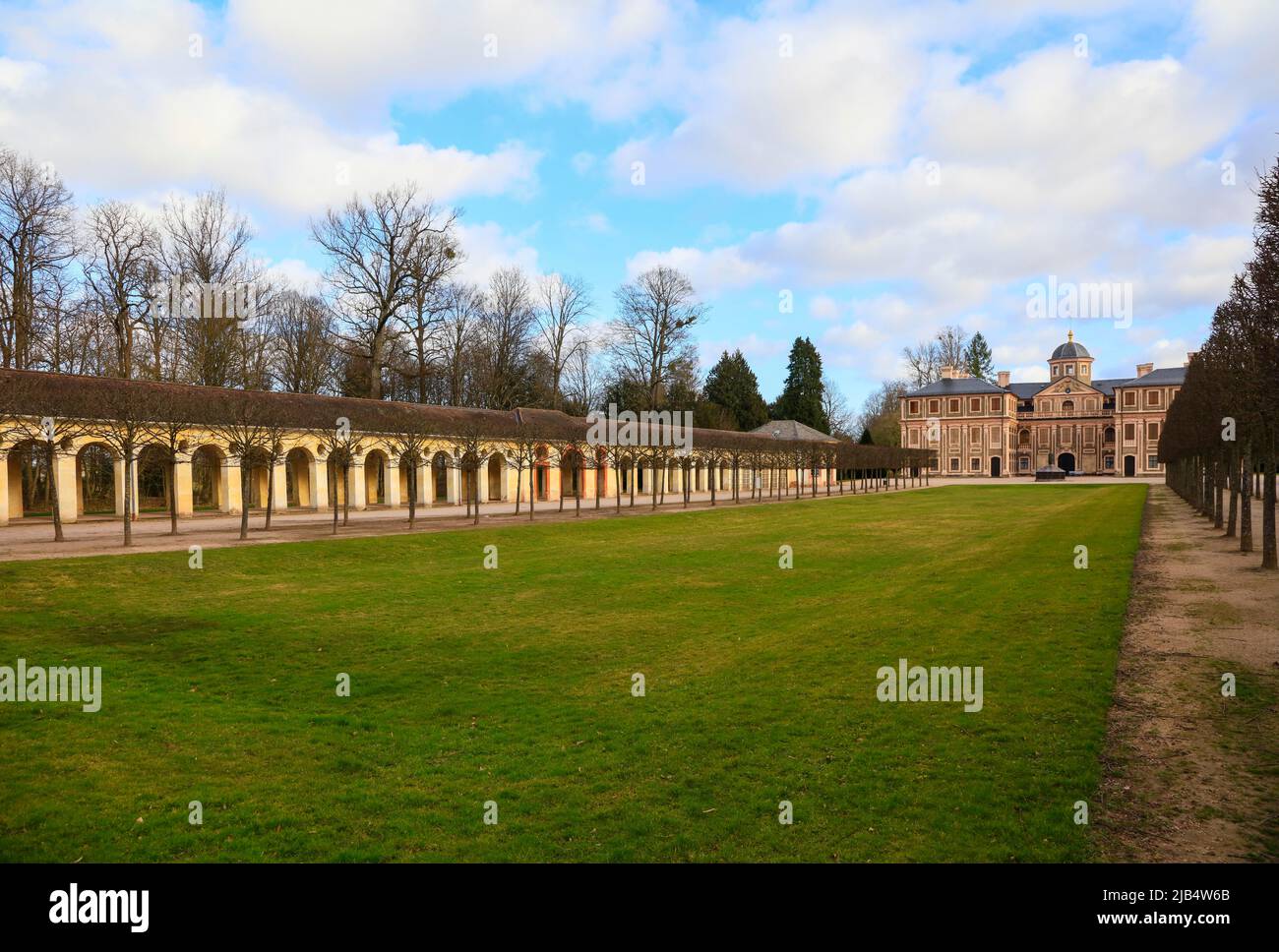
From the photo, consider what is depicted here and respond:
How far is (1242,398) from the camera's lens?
16234 millimetres

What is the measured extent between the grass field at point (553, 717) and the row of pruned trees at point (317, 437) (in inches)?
421

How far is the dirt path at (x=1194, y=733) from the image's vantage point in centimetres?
571

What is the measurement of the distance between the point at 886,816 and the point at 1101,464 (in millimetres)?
110262

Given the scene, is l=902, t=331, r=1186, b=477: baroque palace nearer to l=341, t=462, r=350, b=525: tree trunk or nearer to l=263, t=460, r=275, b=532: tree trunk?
l=341, t=462, r=350, b=525: tree trunk

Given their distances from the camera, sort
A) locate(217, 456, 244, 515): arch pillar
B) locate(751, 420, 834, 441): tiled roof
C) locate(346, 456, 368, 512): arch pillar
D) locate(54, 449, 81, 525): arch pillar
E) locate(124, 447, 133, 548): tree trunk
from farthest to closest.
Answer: locate(751, 420, 834, 441): tiled roof
locate(346, 456, 368, 512): arch pillar
locate(217, 456, 244, 515): arch pillar
locate(54, 449, 81, 525): arch pillar
locate(124, 447, 133, 548): tree trunk

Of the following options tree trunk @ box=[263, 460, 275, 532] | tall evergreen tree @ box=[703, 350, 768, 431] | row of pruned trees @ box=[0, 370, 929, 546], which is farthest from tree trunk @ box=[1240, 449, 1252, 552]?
tall evergreen tree @ box=[703, 350, 768, 431]

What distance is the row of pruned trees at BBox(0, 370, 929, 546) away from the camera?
27.9 m

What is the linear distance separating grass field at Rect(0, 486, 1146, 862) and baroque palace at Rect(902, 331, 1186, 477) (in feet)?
294

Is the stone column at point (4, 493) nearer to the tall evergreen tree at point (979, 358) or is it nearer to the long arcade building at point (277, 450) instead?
the long arcade building at point (277, 450)

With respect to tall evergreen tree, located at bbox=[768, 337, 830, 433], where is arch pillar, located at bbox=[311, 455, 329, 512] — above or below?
below

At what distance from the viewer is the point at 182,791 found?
6.93m

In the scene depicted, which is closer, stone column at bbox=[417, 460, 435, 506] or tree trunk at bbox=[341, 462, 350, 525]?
tree trunk at bbox=[341, 462, 350, 525]
